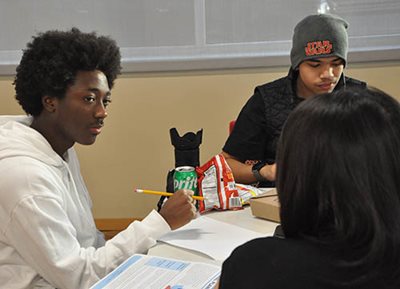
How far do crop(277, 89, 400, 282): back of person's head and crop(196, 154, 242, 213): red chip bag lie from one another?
774 millimetres

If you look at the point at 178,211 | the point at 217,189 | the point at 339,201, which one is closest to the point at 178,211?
the point at 178,211

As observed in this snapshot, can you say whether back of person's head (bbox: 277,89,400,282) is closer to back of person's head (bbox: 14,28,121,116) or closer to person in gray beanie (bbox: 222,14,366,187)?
back of person's head (bbox: 14,28,121,116)

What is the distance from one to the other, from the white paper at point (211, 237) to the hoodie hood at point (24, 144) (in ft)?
1.24

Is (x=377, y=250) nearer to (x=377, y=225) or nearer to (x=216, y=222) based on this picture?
(x=377, y=225)

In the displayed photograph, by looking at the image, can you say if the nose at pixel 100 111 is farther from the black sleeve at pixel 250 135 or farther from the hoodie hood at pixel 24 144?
the black sleeve at pixel 250 135

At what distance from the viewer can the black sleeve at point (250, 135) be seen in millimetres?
1967

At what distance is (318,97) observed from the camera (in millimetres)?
718

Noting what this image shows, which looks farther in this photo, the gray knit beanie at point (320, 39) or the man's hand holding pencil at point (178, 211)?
the gray knit beanie at point (320, 39)

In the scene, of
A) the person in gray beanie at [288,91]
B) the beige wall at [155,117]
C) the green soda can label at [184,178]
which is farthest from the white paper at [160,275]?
the beige wall at [155,117]

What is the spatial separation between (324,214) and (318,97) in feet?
0.58

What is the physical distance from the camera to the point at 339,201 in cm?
66

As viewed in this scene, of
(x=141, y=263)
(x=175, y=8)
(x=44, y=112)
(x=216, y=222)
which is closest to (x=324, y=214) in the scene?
(x=141, y=263)

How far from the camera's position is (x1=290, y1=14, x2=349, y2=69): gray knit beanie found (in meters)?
1.80

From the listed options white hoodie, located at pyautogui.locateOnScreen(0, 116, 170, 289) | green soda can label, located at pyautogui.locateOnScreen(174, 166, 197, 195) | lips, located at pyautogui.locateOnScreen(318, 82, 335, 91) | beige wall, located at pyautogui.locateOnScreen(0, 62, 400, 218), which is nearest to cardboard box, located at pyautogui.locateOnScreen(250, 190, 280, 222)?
green soda can label, located at pyautogui.locateOnScreen(174, 166, 197, 195)
